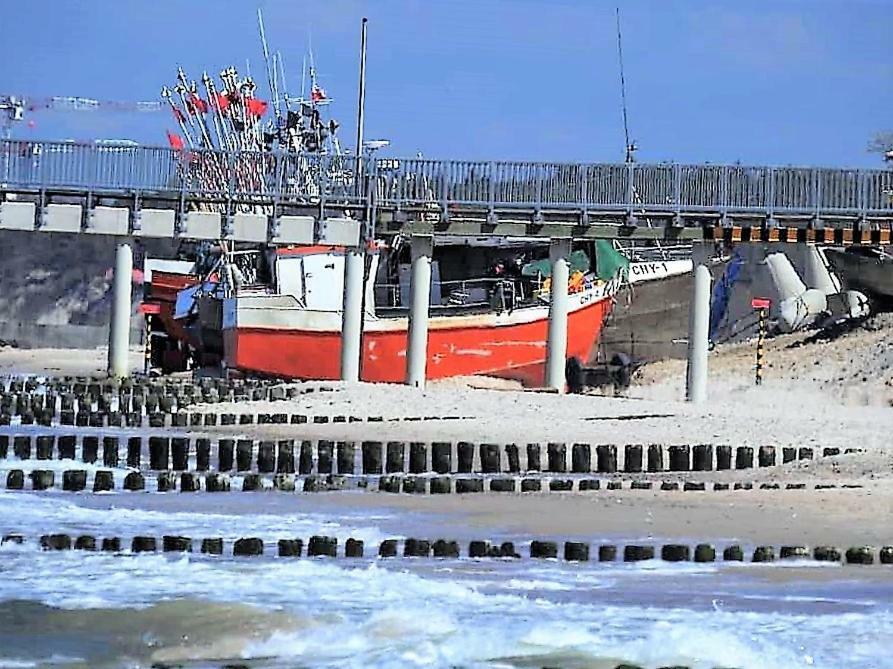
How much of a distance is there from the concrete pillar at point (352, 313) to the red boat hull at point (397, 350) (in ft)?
13.6

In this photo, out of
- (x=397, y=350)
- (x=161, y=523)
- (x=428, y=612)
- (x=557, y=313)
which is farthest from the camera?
(x=397, y=350)

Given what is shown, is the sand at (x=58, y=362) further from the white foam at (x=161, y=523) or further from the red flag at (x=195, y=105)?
the white foam at (x=161, y=523)

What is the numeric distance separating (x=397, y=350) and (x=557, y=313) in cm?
751

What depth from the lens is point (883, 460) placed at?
25.7 metres

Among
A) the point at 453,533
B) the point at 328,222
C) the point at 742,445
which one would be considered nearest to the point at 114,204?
the point at 328,222

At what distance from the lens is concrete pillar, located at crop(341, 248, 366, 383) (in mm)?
44031

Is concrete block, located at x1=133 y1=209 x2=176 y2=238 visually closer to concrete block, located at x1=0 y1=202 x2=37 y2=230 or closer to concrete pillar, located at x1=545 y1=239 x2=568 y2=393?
concrete block, located at x1=0 y1=202 x2=37 y2=230

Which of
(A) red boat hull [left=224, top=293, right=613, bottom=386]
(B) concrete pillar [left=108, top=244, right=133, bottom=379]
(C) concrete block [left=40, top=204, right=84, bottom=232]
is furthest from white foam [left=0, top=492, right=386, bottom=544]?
(A) red boat hull [left=224, top=293, right=613, bottom=386]

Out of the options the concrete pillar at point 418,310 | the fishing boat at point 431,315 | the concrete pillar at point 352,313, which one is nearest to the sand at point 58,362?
the fishing boat at point 431,315

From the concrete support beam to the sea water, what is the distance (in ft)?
83.8

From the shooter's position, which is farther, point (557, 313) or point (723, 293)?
point (723, 293)

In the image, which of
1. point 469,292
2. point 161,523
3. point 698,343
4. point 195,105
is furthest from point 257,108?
point 161,523

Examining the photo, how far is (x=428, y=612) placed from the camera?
556 inches

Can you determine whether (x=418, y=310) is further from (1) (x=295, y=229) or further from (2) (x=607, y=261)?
(2) (x=607, y=261)
